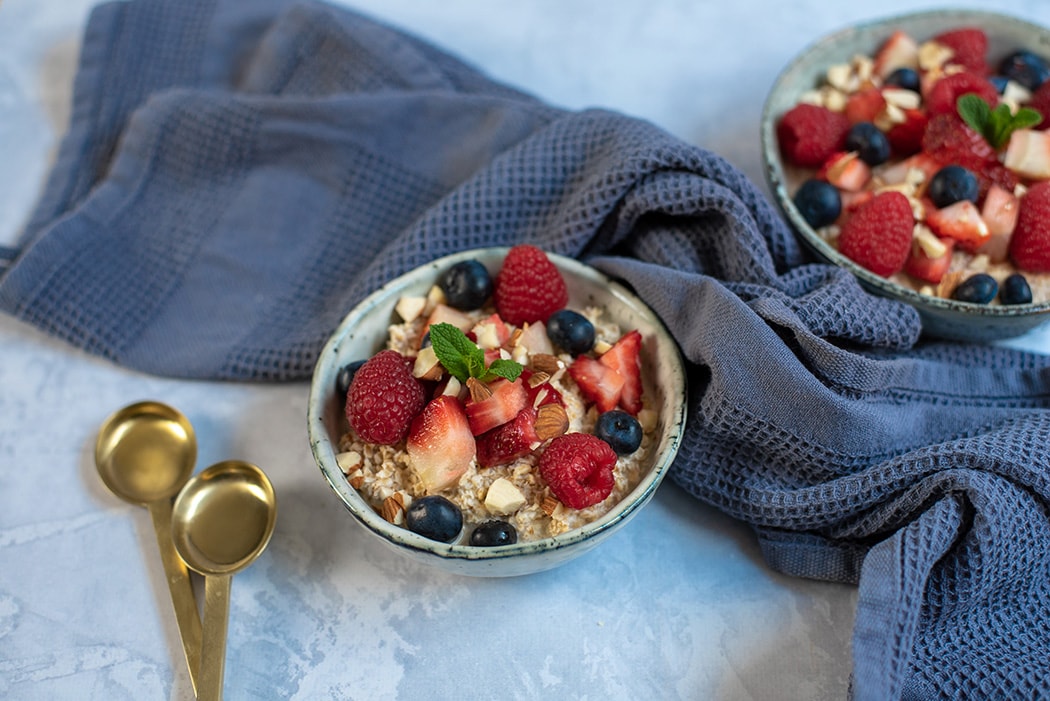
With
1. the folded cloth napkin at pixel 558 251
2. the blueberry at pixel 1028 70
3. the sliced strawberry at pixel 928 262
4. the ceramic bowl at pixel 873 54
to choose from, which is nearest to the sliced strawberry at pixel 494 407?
the folded cloth napkin at pixel 558 251

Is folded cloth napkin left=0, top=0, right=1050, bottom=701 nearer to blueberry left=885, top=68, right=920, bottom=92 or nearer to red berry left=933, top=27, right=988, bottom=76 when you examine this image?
blueberry left=885, top=68, right=920, bottom=92

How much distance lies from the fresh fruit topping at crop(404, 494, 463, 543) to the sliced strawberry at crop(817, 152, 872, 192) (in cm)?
81

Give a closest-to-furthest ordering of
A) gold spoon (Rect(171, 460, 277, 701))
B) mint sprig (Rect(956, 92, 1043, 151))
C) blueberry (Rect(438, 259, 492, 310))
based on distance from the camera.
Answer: gold spoon (Rect(171, 460, 277, 701)) < blueberry (Rect(438, 259, 492, 310)) < mint sprig (Rect(956, 92, 1043, 151))

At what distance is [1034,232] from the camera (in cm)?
133

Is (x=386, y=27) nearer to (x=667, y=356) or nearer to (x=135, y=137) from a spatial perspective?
(x=135, y=137)

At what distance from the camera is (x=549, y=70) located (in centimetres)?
179

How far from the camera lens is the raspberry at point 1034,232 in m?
1.32

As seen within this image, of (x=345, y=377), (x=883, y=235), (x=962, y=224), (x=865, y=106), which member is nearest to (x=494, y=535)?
(x=345, y=377)

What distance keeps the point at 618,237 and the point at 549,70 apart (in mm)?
566

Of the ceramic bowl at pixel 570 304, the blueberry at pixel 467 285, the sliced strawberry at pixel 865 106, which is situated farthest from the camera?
the sliced strawberry at pixel 865 106

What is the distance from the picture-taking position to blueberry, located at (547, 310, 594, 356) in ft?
3.98

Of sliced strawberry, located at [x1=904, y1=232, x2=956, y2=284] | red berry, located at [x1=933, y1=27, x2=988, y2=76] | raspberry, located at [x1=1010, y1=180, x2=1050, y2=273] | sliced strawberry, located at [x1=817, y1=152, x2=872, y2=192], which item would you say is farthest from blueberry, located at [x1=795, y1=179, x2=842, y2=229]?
red berry, located at [x1=933, y1=27, x2=988, y2=76]

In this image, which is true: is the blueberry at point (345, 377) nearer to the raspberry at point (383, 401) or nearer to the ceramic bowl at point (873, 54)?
the raspberry at point (383, 401)

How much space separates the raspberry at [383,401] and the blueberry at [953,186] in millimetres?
823
